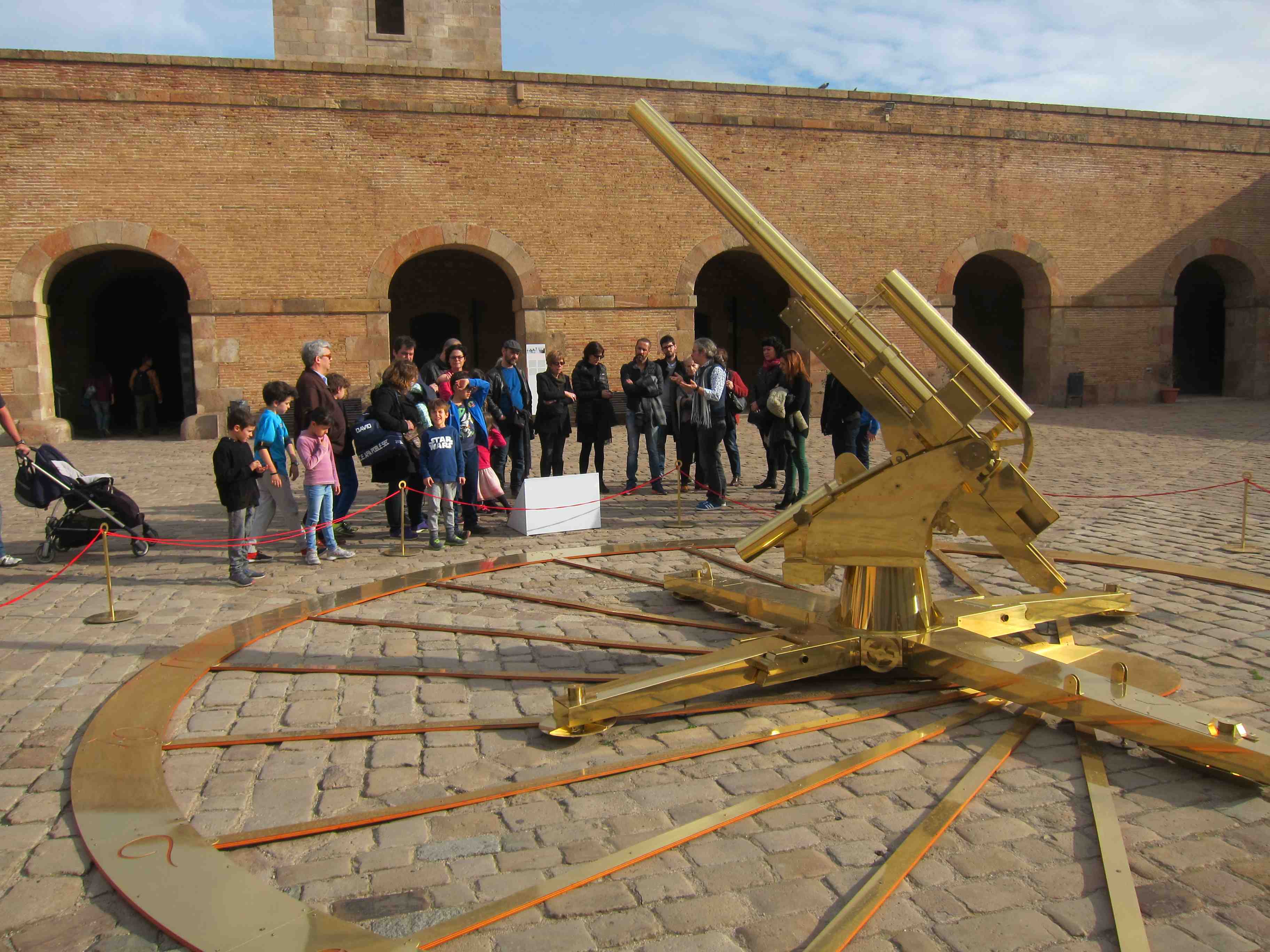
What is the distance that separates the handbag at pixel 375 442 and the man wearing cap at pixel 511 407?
62.9 inches

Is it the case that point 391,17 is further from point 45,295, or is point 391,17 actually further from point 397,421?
point 397,421

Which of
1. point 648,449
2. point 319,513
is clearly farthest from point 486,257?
point 319,513

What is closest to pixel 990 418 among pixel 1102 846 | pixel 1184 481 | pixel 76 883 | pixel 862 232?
pixel 862 232

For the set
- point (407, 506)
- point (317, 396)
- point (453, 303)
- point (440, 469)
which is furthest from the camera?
point (453, 303)

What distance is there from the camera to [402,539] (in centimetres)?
775

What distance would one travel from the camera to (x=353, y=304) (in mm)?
17516

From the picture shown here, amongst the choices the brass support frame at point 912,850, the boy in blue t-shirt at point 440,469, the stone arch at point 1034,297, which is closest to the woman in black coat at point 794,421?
the boy in blue t-shirt at point 440,469

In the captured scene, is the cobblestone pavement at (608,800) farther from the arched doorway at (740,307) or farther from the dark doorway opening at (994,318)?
the dark doorway opening at (994,318)

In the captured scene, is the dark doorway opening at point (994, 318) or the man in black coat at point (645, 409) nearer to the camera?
the man in black coat at point (645, 409)

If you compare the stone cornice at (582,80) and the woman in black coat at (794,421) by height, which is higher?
the stone cornice at (582,80)

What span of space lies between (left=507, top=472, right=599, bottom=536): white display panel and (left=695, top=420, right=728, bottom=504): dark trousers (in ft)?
4.83

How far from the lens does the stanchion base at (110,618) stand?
19.1 ft

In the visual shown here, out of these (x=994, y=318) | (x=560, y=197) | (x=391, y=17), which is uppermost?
(x=391, y=17)

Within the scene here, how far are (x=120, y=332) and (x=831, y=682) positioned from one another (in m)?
22.4
